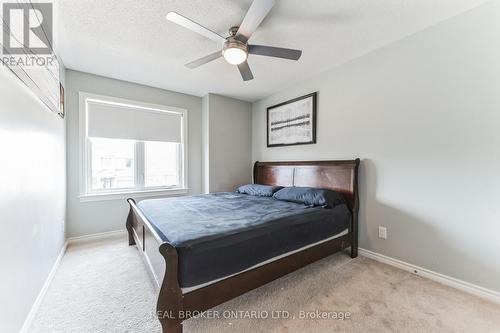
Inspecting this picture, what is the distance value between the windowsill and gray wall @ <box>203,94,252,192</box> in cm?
60

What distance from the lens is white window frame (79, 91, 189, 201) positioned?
3.09 m

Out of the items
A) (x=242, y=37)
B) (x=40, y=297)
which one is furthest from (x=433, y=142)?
(x=40, y=297)

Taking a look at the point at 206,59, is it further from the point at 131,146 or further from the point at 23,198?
the point at 131,146

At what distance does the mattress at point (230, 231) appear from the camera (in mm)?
1354

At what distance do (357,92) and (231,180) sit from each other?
2689 millimetres

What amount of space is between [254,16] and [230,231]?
65.8 inches

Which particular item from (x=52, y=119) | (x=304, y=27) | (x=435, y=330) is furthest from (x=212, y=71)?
(x=435, y=330)

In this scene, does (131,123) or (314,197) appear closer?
(314,197)

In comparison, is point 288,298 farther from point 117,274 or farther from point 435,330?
point 117,274

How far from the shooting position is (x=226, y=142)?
13.6 ft

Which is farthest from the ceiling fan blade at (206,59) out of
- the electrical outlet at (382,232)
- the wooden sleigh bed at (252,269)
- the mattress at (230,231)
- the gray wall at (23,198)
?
the electrical outlet at (382,232)

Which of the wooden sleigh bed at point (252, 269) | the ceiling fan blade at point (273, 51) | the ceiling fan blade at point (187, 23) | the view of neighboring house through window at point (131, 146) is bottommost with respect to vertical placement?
the wooden sleigh bed at point (252, 269)

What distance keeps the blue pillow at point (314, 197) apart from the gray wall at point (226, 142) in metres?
1.56

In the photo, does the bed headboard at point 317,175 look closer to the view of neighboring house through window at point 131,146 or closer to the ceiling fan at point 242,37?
the ceiling fan at point 242,37
